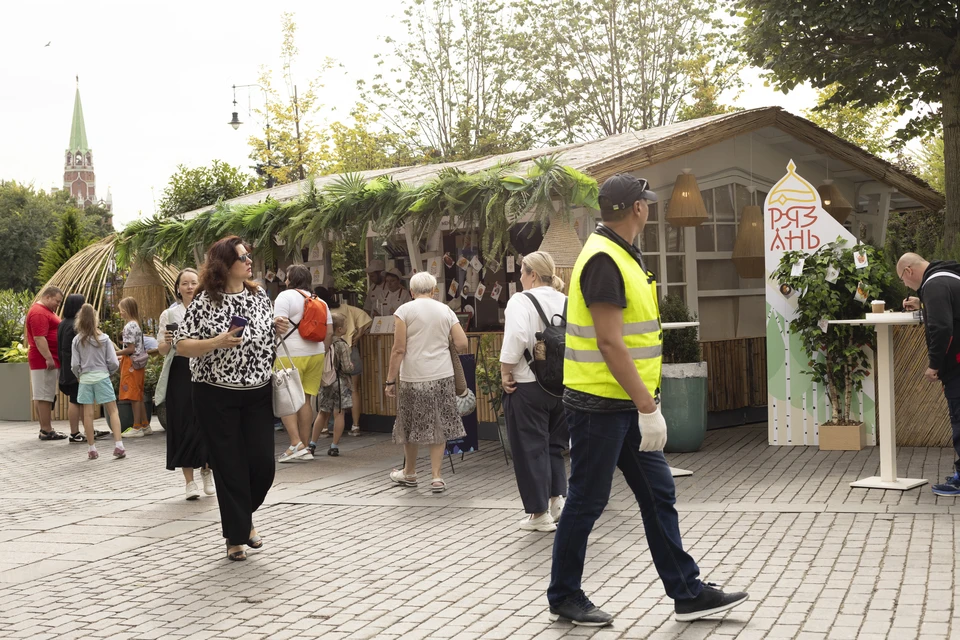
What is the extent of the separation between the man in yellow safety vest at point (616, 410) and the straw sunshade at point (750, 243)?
8.32m

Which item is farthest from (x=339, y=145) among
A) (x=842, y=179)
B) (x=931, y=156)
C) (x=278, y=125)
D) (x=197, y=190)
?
(x=842, y=179)

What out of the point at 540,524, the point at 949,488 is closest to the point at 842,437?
the point at 949,488

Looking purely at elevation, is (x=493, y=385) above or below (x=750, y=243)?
below

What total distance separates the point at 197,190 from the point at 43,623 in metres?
24.0

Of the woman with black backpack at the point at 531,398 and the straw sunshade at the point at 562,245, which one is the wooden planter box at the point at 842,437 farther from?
the woman with black backpack at the point at 531,398

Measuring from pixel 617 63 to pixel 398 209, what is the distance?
78.6ft

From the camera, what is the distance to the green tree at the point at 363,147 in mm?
35375

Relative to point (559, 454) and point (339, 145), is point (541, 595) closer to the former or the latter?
point (559, 454)

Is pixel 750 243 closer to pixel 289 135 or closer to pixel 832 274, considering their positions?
pixel 832 274

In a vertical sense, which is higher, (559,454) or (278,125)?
(278,125)

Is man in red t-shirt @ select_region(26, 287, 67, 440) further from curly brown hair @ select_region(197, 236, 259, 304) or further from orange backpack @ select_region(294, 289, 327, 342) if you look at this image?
curly brown hair @ select_region(197, 236, 259, 304)

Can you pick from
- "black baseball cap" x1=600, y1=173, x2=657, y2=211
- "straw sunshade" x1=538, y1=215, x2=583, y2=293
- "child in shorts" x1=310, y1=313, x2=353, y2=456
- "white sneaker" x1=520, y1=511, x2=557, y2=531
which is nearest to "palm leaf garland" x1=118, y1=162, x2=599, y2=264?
"straw sunshade" x1=538, y1=215, x2=583, y2=293

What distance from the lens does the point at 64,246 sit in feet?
73.1

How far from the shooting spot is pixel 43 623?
17.1 feet
